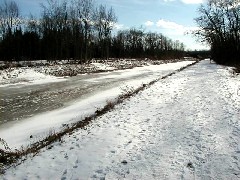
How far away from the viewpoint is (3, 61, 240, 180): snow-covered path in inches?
249

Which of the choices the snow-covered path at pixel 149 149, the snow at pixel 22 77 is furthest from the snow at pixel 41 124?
the snow at pixel 22 77

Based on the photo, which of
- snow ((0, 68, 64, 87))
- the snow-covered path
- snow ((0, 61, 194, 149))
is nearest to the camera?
the snow-covered path

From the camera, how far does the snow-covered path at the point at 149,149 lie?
633 centimetres

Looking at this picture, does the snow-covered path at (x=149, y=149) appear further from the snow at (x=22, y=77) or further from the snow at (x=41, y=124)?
the snow at (x=22, y=77)

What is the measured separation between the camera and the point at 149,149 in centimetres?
758

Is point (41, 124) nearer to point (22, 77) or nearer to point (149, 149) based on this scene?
point (149, 149)

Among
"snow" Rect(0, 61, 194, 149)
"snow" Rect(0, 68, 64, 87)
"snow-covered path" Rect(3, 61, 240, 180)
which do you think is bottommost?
"snow" Rect(0, 61, 194, 149)

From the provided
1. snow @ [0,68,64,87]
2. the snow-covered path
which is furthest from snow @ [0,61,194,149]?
snow @ [0,68,64,87]

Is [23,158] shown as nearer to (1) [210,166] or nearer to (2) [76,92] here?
(1) [210,166]

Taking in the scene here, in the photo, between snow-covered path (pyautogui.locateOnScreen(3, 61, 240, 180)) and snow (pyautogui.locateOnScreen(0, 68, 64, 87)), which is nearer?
snow-covered path (pyautogui.locateOnScreen(3, 61, 240, 180))

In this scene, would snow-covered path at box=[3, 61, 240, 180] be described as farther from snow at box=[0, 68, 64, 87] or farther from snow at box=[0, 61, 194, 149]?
snow at box=[0, 68, 64, 87]

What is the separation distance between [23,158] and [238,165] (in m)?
4.63

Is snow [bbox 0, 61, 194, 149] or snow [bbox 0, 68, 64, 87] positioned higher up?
snow [bbox 0, 68, 64, 87]

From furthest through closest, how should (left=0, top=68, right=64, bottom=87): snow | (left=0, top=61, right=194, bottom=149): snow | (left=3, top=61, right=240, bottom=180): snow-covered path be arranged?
(left=0, top=68, right=64, bottom=87): snow → (left=0, top=61, right=194, bottom=149): snow → (left=3, top=61, right=240, bottom=180): snow-covered path
